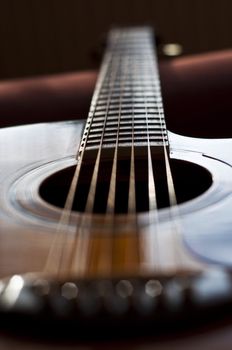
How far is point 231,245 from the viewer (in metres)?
0.43

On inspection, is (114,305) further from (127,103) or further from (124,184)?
(127,103)

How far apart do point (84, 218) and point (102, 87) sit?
500mm

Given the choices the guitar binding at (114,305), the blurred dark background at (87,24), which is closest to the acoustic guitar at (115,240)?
the guitar binding at (114,305)

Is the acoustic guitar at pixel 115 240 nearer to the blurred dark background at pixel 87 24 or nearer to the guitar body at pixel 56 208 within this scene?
the guitar body at pixel 56 208

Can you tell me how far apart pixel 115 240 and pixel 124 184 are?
0.23 meters

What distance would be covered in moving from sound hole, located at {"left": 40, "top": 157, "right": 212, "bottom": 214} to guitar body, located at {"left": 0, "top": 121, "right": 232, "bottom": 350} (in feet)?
0.04

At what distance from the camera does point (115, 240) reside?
0.44 metres

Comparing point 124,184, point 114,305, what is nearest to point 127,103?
point 124,184

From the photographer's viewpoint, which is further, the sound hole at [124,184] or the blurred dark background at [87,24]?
the blurred dark background at [87,24]

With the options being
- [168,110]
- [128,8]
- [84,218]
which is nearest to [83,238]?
[84,218]

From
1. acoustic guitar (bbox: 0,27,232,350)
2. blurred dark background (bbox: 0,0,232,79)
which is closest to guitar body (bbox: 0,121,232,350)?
acoustic guitar (bbox: 0,27,232,350)

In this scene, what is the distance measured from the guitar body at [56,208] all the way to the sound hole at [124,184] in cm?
1

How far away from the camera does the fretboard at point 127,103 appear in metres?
0.71

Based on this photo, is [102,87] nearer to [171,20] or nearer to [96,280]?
[96,280]
